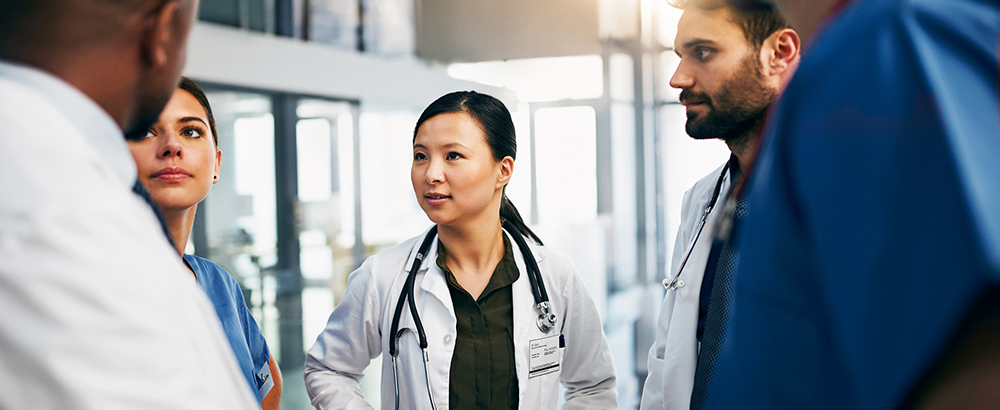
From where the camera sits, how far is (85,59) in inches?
22.6

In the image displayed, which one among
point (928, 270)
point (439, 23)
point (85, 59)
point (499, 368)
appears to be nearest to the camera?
point (928, 270)

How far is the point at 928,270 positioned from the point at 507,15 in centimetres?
524

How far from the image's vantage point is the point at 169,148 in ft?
4.84

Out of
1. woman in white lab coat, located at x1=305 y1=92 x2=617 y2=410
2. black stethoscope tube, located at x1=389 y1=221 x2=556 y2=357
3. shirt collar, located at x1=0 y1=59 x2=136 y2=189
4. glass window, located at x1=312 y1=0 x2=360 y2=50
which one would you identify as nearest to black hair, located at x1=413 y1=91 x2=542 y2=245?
woman in white lab coat, located at x1=305 y1=92 x2=617 y2=410

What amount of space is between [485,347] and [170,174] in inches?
34.5

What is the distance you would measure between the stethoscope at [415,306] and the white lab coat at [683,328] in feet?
0.98

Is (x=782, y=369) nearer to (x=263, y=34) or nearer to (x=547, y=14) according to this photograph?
(x=547, y=14)

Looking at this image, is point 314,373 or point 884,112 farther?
point 314,373

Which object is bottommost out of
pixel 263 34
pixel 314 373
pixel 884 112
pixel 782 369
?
pixel 314 373

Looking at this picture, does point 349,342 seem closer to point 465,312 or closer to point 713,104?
point 465,312

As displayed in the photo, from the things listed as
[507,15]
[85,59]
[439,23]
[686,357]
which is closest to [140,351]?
[85,59]

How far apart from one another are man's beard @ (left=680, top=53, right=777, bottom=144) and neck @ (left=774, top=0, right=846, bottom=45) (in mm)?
1015

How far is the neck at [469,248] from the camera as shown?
6.24 feet

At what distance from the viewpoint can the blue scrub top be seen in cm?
150
